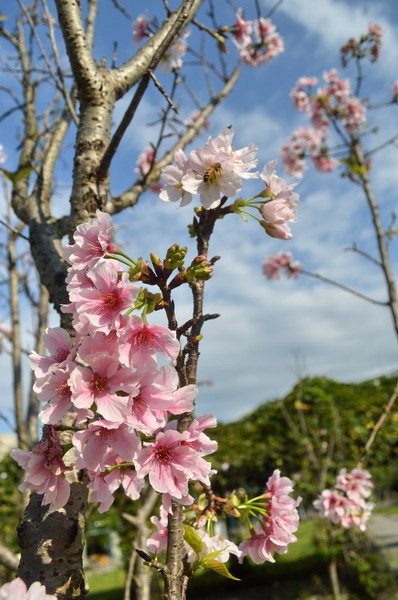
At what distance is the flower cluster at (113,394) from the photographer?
0.80 m

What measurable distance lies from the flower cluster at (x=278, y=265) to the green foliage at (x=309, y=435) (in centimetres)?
293

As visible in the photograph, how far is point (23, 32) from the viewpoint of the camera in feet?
12.2

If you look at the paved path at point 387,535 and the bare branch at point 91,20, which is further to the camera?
the paved path at point 387,535

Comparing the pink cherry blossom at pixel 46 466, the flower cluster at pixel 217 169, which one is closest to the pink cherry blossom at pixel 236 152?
the flower cluster at pixel 217 169

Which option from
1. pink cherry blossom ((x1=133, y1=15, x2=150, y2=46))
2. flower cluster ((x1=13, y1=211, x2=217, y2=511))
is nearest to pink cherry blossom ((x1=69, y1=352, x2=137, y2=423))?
flower cluster ((x1=13, y1=211, x2=217, y2=511))

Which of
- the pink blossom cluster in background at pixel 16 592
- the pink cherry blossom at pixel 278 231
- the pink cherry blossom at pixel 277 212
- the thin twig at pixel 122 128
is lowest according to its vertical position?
the pink blossom cluster in background at pixel 16 592

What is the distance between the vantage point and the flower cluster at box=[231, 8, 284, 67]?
9.93ft

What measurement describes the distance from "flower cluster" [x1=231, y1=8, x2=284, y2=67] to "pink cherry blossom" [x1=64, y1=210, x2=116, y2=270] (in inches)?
80.8

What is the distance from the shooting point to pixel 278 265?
581 cm

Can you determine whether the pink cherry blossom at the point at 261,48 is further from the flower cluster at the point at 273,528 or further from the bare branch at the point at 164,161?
the flower cluster at the point at 273,528

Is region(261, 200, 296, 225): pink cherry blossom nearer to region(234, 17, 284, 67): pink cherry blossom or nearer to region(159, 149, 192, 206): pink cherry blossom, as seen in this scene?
region(159, 149, 192, 206): pink cherry blossom

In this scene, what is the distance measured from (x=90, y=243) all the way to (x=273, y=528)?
31.3 inches

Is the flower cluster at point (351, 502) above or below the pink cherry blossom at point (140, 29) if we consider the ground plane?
below

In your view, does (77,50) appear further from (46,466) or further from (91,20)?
(46,466)
